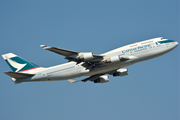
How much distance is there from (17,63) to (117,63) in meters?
21.5

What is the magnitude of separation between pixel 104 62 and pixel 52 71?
1042 centimetres

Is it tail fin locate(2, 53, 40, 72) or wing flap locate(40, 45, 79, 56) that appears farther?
tail fin locate(2, 53, 40, 72)

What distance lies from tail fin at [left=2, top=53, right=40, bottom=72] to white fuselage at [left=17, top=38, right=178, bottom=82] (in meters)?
3.90

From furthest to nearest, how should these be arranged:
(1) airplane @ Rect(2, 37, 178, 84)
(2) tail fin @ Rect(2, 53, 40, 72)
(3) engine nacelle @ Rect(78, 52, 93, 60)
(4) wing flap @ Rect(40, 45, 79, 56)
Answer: (2) tail fin @ Rect(2, 53, 40, 72) < (1) airplane @ Rect(2, 37, 178, 84) < (3) engine nacelle @ Rect(78, 52, 93, 60) < (4) wing flap @ Rect(40, 45, 79, 56)

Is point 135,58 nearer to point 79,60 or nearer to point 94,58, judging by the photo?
point 94,58

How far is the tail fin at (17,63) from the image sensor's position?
48.6 metres

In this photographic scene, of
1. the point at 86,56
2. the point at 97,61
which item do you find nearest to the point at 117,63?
the point at 97,61

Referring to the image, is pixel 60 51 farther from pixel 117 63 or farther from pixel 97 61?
pixel 117 63

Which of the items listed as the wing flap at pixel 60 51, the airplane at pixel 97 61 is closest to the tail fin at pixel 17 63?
the airplane at pixel 97 61

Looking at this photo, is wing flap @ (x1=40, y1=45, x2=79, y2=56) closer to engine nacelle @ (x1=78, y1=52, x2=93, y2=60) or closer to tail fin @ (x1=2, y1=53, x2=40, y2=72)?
engine nacelle @ (x1=78, y1=52, x2=93, y2=60)

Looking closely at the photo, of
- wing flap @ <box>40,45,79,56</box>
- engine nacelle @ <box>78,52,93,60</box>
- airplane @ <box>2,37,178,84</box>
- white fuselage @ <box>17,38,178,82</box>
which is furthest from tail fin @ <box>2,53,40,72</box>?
engine nacelle @ <box>78,52,93,60</box>

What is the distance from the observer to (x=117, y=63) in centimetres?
4209

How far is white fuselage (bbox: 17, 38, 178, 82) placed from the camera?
42375mm

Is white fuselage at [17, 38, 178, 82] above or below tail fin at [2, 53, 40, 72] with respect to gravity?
below
